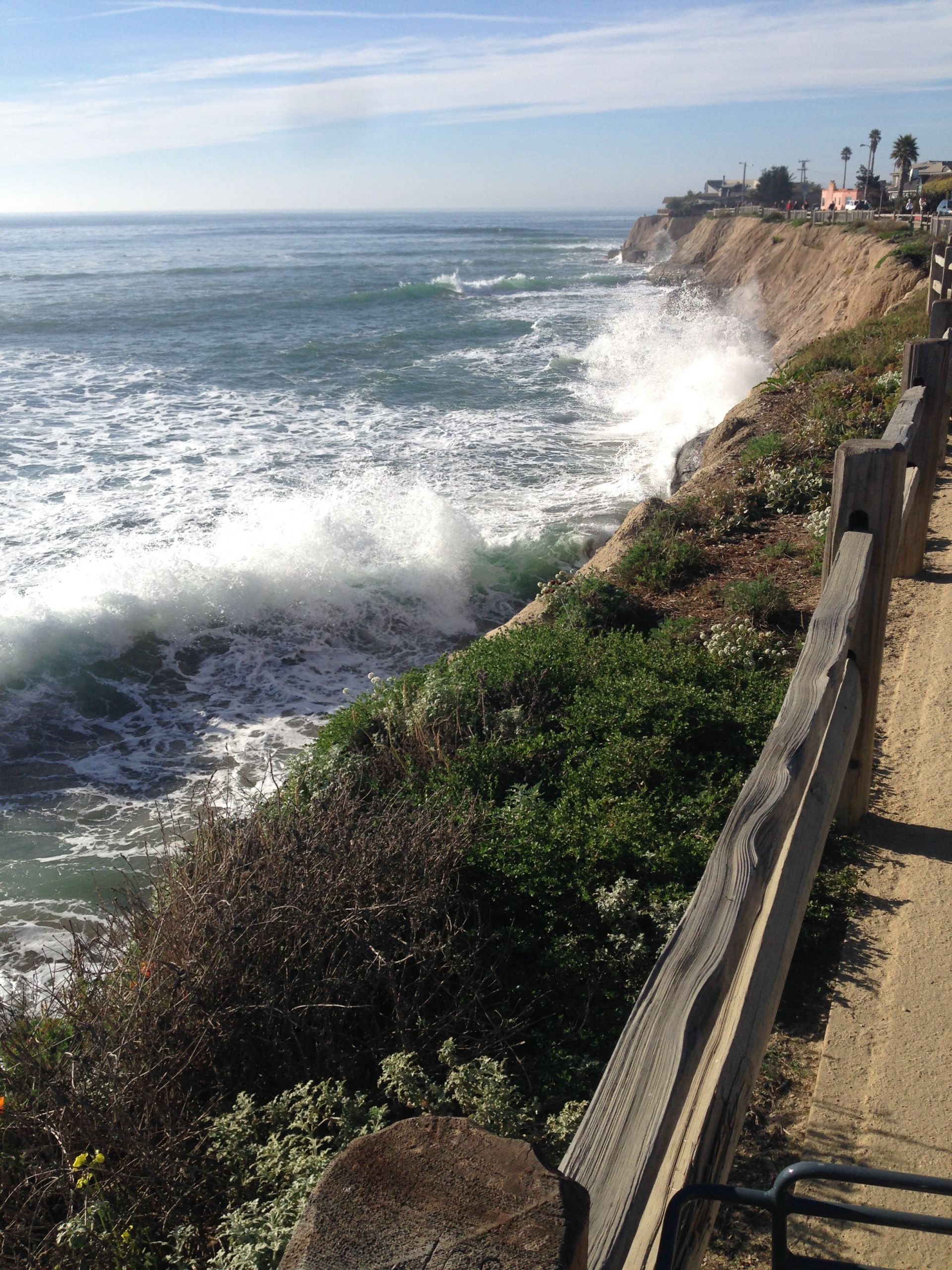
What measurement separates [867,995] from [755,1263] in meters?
1.07

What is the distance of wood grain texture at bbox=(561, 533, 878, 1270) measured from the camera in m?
1.40

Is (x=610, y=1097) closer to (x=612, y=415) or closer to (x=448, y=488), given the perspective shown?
(x=448, y=488)

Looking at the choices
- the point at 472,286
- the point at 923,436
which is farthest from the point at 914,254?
the point at 472,286

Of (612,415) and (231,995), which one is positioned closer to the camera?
(231,995)

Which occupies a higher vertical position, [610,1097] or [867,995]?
[610,1097]

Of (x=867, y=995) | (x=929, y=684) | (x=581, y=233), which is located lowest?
(x=867, y=995)

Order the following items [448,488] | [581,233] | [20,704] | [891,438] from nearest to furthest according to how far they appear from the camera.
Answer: [891,438] < [20,704] < [448,488] < [581,233]

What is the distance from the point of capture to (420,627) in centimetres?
1166

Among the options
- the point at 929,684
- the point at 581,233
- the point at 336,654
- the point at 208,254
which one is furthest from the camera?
the point at 581,233

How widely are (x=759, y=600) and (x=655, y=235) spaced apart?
314ft

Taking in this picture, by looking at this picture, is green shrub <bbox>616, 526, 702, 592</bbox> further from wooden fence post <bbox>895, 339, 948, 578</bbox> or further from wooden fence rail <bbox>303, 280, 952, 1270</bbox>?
wooden fence rail <bbox>303, 280, 952, 1270</bbox>

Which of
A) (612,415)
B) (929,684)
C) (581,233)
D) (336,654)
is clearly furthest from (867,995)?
(581,233)

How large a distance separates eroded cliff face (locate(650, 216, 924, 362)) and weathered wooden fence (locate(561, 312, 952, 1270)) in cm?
2014

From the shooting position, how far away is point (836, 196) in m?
79.2
